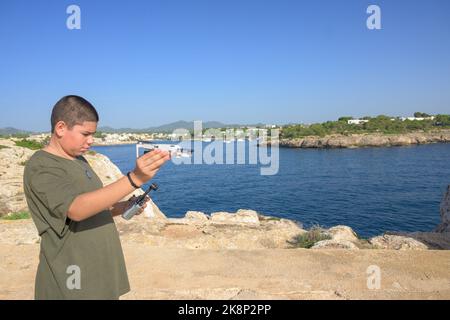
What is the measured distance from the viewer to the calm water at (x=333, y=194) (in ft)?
87.8

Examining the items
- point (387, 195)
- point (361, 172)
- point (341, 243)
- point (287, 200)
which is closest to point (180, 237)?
point (341, 243)

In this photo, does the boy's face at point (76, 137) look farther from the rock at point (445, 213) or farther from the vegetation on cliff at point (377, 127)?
the vegetation on cliff at point (377, 127)

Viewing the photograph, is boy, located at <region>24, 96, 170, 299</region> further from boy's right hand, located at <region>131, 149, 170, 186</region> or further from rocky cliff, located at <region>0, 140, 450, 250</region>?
rocky cliff, located at <region>0, 140, 450, 250</region>

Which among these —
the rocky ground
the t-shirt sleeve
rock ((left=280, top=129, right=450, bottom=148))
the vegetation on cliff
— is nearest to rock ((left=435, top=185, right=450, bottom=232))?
the rocky ground

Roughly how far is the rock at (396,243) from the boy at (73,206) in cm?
913

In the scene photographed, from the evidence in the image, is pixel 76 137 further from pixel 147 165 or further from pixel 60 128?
pixel 147 165

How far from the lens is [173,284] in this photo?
5.82 metres

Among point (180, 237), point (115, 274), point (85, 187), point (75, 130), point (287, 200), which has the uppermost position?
point (75, 130)

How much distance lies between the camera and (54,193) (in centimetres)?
199

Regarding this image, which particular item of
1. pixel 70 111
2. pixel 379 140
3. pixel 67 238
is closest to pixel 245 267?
pixel 67 238

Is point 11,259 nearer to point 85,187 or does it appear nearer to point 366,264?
point 85,187

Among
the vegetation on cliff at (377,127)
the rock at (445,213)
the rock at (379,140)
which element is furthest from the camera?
the vegetation on cliff at (377,127)

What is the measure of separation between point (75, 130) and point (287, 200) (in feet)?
109

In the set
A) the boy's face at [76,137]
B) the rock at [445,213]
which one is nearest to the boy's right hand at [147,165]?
the boy's face at [76,137]
